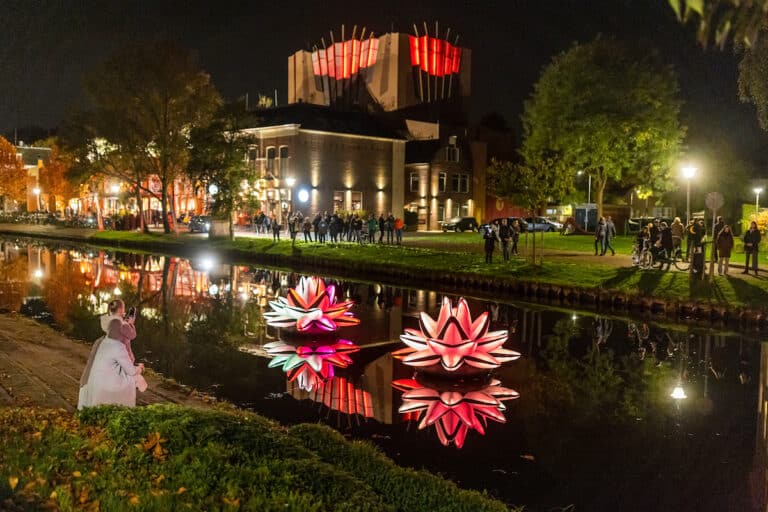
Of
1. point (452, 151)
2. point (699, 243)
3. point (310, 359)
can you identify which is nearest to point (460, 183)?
point (452, 151)

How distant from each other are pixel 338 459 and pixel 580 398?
22.0 ft

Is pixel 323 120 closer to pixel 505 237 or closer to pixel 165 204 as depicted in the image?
pixel 165 204

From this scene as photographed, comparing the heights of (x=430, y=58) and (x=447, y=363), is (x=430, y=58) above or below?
above

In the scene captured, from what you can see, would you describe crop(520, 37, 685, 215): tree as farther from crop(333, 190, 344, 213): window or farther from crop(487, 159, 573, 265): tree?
crop(333, 190, 344, 213): window

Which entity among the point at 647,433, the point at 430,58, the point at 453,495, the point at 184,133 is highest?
the point at 430,58

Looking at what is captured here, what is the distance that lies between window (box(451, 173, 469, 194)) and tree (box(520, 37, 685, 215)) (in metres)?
18.8

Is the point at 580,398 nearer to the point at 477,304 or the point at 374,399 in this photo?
the point at 374,399

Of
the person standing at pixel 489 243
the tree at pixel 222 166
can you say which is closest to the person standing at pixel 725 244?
the person standing at pixel 489 243

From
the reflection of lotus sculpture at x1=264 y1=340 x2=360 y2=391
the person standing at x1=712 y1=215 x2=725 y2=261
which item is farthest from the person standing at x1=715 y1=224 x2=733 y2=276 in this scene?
the reflection of lotus sculpture at x1=264 y1=340 x2=360 y2=391

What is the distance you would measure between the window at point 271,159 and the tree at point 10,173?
1722 inches

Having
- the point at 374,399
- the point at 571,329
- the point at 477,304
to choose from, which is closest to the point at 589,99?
the point at 477,304

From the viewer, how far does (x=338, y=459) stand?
6883mm

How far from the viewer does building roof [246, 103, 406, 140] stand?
61.4 meters

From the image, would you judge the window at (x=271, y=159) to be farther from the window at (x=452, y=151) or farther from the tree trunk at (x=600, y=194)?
the tree trunk at (x=600, y=194)
